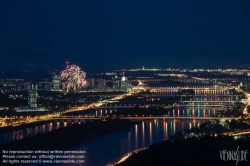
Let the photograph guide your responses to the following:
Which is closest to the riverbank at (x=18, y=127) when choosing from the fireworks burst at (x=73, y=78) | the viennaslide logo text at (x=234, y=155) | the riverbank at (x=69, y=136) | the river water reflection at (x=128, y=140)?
the riverbank at (x=69, y=136)

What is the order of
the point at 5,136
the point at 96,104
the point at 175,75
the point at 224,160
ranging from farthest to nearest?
the point at 175,75, the point at 96,104, the point at 5,136, the point at 224,160

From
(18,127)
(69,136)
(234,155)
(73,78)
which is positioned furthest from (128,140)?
(73,78)

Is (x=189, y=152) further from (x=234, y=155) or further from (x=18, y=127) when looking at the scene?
(x=18, y=127)

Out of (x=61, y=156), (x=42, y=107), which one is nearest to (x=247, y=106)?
(x=42, y=107)

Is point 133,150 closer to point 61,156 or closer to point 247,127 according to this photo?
point 61,156

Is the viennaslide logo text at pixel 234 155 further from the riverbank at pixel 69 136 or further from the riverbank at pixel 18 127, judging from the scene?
the riverbank at pixel 18 127

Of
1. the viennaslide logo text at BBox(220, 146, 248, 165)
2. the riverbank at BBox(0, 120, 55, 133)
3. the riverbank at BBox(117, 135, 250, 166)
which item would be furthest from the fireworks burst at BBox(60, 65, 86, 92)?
the viennaslide logo text at BBox(220, 146, 248, 165)
